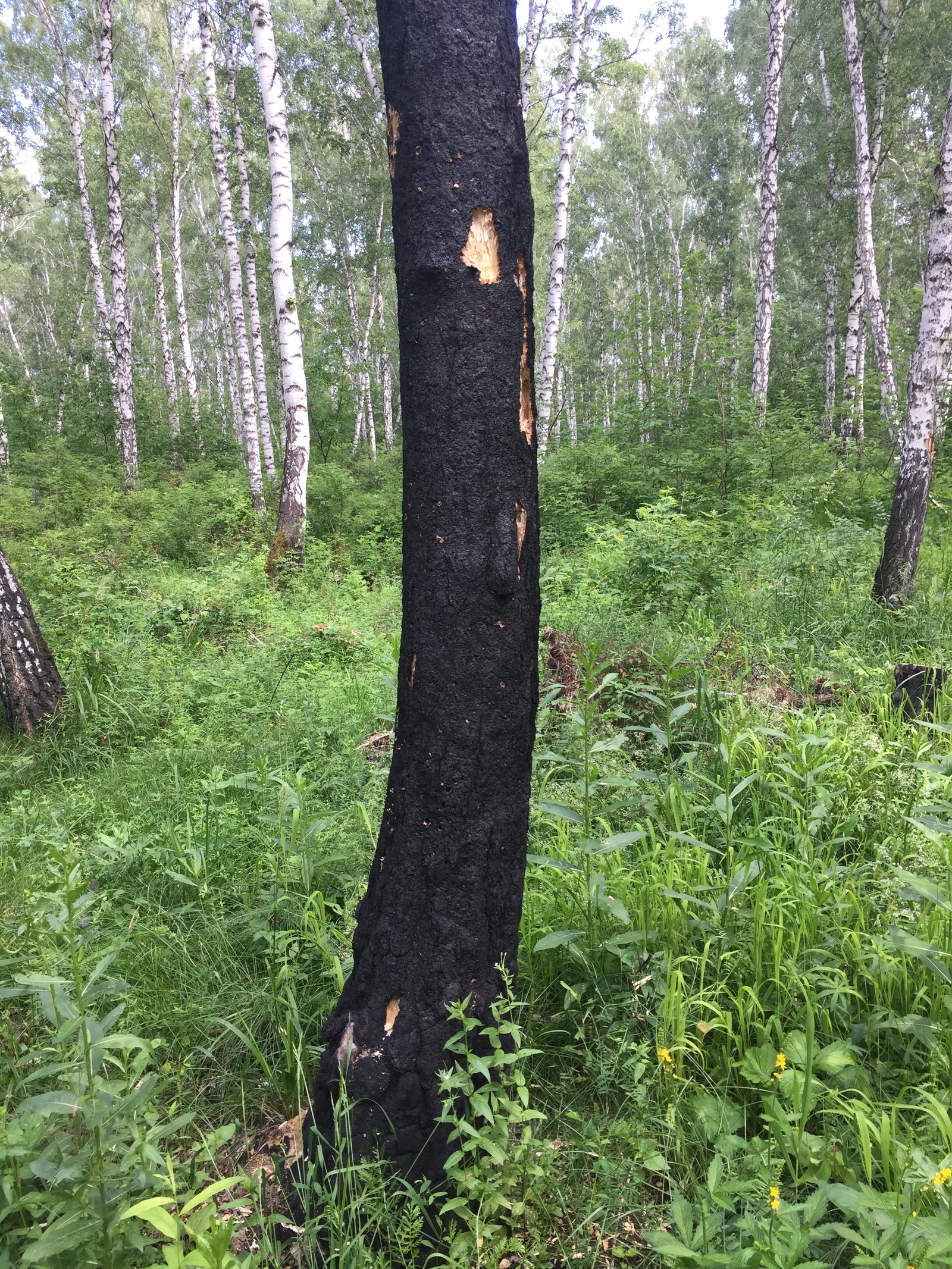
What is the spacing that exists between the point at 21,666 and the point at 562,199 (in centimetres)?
1243

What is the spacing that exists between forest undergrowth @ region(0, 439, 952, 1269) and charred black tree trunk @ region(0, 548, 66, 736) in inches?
6.2

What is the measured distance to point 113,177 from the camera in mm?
13625

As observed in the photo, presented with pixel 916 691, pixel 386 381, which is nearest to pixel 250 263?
pixel 386 381

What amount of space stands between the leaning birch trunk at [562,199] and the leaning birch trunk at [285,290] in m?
4.72

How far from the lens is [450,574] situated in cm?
162

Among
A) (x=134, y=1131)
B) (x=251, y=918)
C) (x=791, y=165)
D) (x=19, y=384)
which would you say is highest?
(x=791, y=165)

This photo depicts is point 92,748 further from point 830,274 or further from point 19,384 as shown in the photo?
point 830,274

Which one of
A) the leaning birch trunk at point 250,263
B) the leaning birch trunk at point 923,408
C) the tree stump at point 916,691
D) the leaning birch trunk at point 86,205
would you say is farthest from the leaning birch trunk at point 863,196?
the leaning birch trunk at point 86,205

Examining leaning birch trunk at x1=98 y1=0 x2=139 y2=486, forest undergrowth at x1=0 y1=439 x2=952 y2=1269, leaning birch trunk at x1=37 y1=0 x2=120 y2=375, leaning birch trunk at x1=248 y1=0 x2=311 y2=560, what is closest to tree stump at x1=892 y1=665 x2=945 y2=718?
forest undergrowth at x1=0 y1=439 x2=952 y2=1269

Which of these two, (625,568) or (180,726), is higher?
(625,568)

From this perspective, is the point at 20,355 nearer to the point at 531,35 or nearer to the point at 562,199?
the point at 531,35

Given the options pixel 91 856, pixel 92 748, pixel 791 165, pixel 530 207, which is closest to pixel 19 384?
pixel 92 748

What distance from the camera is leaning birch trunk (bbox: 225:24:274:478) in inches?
575

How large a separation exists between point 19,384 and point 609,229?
26.0m
